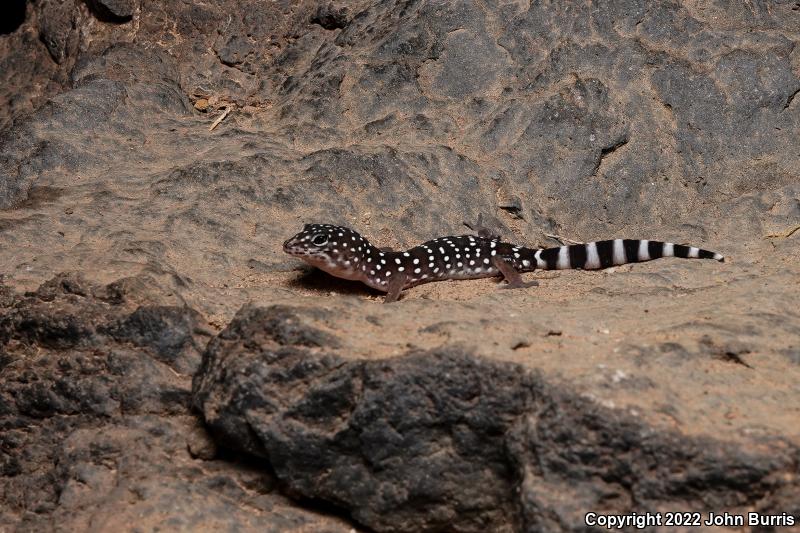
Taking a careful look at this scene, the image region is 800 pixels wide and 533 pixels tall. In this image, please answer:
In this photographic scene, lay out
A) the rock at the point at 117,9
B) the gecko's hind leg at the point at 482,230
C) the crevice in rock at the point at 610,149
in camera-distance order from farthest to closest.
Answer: the rock at the point at 117,9 → the crevice in rock at the point at 610,149 → the gecko's hind leg at the point at 482,230

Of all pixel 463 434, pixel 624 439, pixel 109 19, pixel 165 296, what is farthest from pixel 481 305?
pixel 109 19

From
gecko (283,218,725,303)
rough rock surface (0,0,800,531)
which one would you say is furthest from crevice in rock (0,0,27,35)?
gecko (283,218,725,303)

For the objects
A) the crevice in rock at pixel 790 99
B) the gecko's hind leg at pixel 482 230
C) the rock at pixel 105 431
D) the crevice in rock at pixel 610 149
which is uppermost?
the crevice in rock at pixel 790 99

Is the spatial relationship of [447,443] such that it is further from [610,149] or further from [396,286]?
[610,149]

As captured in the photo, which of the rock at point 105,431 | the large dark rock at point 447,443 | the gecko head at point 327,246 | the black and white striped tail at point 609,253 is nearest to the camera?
the large dark rock at point 447,443

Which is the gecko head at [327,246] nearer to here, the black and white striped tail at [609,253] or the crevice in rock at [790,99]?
the black and white striped tail at [609,253]

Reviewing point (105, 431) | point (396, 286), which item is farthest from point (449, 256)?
point (105, 431)

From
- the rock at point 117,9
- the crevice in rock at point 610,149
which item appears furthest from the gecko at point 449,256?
the rock at point 117,9
